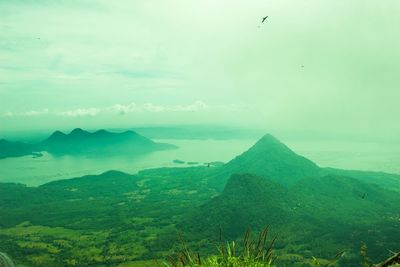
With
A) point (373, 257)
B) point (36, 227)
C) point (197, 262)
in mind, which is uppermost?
point (197, 262)

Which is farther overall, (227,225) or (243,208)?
Result: (243,208)

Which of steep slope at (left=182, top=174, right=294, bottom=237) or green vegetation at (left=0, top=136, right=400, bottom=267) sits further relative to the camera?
steep slope at (left=182, top=174, right=294, bottom=237)

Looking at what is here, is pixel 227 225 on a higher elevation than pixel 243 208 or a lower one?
lower

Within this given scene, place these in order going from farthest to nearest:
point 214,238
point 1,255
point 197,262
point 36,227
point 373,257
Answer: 1. point 36,227
2. point 214,238
3. point 1,255
4. point 373,257
5. point 197,262

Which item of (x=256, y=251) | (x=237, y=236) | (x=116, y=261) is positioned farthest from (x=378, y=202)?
(x=256, y=251)

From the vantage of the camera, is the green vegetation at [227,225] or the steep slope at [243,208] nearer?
the green vegetation at [227,225]

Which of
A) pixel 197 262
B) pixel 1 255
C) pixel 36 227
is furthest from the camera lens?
pixel 36 227

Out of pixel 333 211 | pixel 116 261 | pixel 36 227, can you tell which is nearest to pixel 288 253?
pixel 116 261

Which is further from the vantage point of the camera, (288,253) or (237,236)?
(237,236)

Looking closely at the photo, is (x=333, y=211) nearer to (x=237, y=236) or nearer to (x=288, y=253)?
(x=237, y=236)

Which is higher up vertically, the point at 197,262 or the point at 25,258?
the point at 197,262
